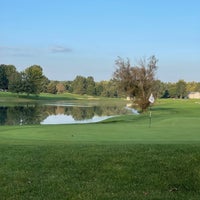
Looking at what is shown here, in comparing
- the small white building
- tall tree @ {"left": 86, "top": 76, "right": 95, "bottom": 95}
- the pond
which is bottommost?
the pond

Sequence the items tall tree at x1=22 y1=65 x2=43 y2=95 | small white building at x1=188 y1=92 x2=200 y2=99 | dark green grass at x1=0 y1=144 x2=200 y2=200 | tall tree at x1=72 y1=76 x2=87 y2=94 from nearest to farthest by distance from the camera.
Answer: dark green grass at x1=0 y1=144 x2=200 y2=200, tall tree at x1=22 y1=65 x2=43 y2=95, tall tree at x1=72 y1=76 x2=87 y2=94, small white building at x1=188 y1=92 x2=200 y2=99

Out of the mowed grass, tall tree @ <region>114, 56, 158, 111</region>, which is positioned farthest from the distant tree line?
the mowed grass

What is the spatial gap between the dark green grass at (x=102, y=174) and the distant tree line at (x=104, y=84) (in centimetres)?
3972

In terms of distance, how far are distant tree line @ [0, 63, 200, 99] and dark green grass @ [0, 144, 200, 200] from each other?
39.7 meters

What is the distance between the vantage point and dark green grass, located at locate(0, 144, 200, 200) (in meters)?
6.59

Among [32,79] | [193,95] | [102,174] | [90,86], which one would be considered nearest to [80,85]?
[90,86]

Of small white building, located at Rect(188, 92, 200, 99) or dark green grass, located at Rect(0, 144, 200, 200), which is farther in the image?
small white building, located at Rect(188, 92, 200, 99)

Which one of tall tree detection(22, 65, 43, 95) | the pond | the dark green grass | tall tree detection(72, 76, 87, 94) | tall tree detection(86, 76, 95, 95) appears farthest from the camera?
tall tree detection(72, 76, 87, 94)

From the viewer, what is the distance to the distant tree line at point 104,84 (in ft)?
163

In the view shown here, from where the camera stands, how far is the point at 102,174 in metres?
7.82

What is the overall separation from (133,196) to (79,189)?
100 cm

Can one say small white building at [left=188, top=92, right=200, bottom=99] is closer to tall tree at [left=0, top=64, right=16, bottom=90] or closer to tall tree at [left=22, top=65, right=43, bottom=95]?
tall tree at [left=22, top=65, right=43, bottom=95]

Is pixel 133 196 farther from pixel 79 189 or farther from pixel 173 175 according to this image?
pixel 173 175

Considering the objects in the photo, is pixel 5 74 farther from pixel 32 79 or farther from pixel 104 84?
pixel 104 84
